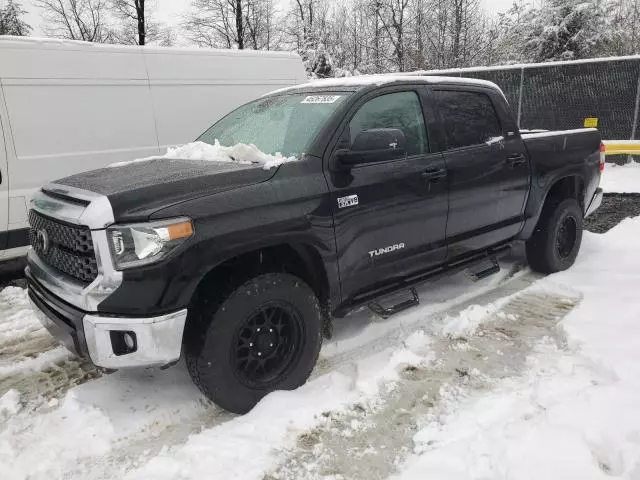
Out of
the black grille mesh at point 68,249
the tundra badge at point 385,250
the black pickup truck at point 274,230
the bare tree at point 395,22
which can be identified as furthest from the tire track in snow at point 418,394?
the bare tree at point 395,22

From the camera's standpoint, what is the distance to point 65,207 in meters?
2.70

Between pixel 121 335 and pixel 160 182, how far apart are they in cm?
80

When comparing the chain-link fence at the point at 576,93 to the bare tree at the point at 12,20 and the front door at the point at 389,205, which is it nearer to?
the front door at the point at 389,205

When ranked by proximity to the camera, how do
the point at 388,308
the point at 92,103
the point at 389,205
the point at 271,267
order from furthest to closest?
1. the point at 92,103
2. the point at 388,308
3. the point at 389,205
4. the point at 271,267

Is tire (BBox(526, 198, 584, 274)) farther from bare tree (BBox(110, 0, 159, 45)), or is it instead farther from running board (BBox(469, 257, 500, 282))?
bare tree (BBox(110, 0, 159, 45))

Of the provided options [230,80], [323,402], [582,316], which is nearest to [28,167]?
[230,80]

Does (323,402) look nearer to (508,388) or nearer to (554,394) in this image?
(508,388)

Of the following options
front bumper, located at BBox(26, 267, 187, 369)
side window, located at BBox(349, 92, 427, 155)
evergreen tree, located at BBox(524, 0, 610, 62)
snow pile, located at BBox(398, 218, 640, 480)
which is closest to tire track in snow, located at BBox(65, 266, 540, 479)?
front bumper, located at BBox(26, 267, 187, 369)

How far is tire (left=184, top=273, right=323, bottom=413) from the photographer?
105 inches

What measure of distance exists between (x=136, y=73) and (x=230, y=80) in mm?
1276

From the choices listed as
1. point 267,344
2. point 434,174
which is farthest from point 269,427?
point 434,174

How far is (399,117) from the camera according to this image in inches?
144

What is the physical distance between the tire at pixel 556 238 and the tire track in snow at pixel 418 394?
70 centimetres

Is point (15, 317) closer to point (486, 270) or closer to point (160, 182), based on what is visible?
point (160, 182)
